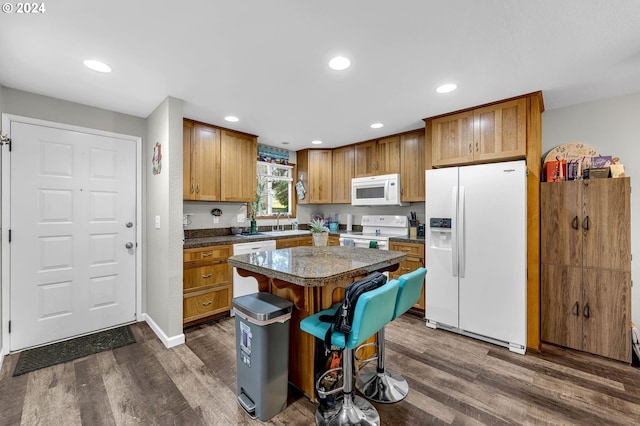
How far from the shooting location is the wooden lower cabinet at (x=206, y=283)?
307 cm

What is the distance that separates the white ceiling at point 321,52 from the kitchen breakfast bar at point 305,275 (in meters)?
1.48

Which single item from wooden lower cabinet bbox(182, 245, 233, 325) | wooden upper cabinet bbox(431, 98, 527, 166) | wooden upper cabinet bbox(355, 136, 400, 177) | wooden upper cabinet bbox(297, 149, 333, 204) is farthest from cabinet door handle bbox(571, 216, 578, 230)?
wooden lower cabinet bbox(182, 245, 233, 325)

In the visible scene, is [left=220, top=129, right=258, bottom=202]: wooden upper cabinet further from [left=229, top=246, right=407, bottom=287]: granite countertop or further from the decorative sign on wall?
[left=229, top=246, right=407, bottom=287]: granite countertop

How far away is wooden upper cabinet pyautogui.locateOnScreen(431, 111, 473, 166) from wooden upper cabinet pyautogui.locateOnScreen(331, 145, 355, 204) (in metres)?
1.59

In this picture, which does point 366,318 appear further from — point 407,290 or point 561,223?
point 561,223

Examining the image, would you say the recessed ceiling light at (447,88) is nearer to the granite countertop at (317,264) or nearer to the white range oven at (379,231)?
the granite countertop at (317,264)

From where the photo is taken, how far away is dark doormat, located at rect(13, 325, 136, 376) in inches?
94.0

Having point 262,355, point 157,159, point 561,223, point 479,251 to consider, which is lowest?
point 262,355

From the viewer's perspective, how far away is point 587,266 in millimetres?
2568

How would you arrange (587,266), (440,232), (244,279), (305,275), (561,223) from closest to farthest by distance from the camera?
1. (305,275)
2. (587,266)
3. (561,223)
4. (440,232)
5. (244,279)

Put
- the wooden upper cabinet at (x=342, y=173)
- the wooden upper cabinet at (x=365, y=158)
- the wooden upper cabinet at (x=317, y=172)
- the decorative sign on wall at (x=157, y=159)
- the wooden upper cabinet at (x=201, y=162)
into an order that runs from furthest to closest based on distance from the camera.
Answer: the wooden upper cabinet at (x=317, y=172) < the wooden upper cabinet at (x=342, y=173) < the wooden upper cabinet at (x=365, y=158) < the wooden upper cabinet at (x=201, y=162) < the decorative sign on wall at (x=157, y=159)

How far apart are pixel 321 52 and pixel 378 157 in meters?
2.49

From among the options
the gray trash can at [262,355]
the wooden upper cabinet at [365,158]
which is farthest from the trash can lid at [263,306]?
the wooden upper cabinet at [365,158]

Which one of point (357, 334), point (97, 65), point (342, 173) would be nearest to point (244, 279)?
point (342, 173)
